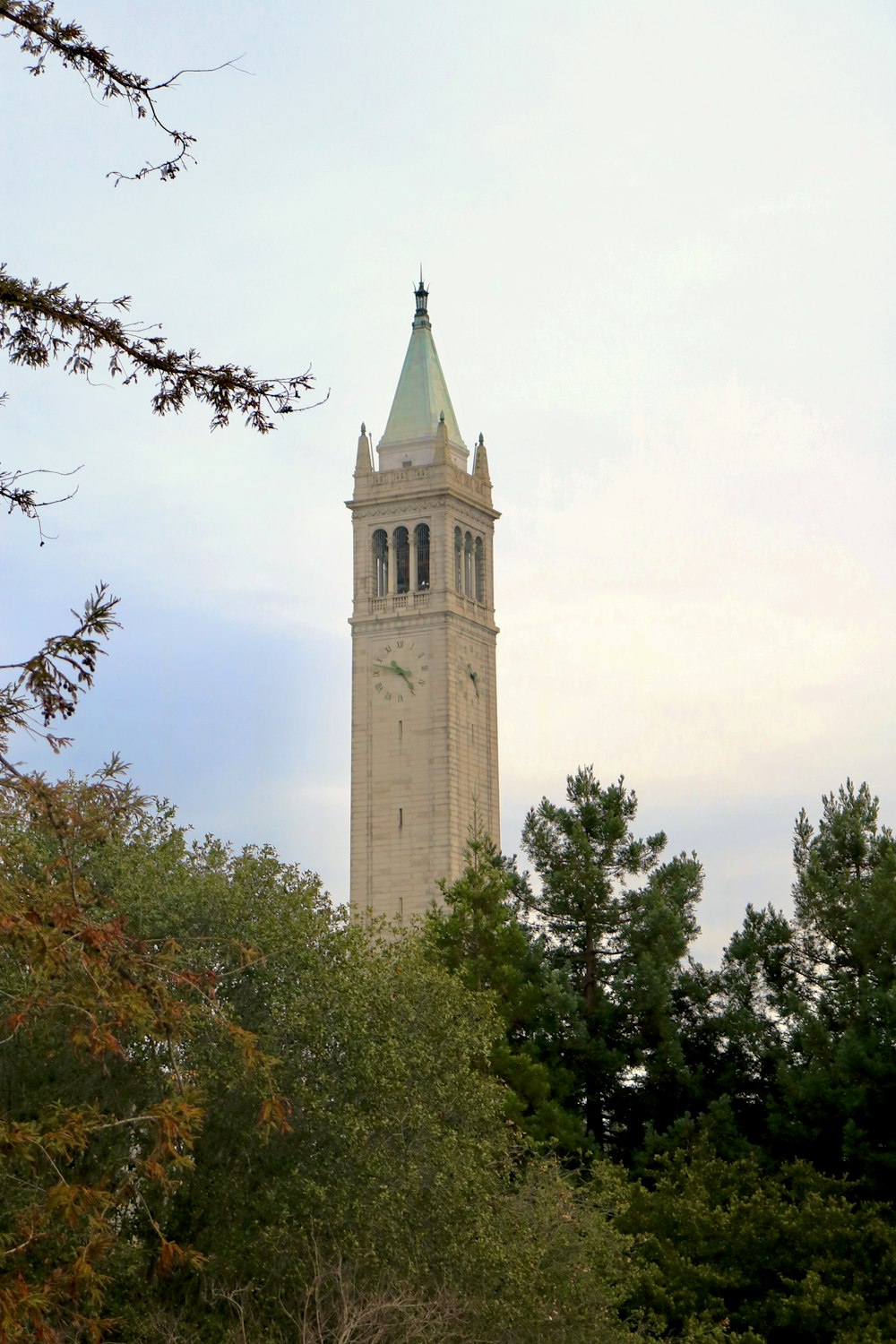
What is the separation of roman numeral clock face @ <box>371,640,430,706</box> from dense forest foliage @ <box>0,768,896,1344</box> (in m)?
37.0

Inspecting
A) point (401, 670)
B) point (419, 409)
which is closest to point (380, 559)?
point (401, 670)

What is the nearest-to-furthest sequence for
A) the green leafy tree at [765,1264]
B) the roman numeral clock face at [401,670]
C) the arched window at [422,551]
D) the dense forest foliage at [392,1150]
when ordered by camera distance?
the dense forest foliage at [392,1150] < the green leafy tree at [765,1264] < the roman numeral clock face at [401,670] < the arched window at [422,551]

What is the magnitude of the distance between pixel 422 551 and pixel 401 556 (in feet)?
2.80

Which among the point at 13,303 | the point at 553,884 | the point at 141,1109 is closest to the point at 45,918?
the point at 13,303

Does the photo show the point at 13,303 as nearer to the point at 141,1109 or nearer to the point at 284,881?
the point at 141,1109

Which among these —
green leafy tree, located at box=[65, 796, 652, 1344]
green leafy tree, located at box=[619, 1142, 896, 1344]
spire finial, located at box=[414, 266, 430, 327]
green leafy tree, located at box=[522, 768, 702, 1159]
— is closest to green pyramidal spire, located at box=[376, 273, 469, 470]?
spire finial, located at box=[414, 266, 430, 327]

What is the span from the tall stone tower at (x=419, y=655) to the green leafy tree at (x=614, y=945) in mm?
29529

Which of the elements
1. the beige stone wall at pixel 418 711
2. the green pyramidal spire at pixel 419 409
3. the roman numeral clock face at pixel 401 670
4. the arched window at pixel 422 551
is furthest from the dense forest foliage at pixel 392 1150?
the green pyramidal spire at pixel 419 409

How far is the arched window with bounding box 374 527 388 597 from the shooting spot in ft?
261

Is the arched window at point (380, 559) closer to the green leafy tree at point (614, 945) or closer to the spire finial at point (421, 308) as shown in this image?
the spire finial at point (421, 308)

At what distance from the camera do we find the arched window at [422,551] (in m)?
79.2

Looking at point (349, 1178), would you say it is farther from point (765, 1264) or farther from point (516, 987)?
point (516, 987)

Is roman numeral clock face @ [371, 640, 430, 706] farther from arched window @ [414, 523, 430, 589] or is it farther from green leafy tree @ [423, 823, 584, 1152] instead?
green leafy tree @ [423, 823, 584, 1152]

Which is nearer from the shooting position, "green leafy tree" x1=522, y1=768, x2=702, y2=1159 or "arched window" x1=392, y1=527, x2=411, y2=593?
"green leafy tree" x1=522, y1=768, x2=702, y2=1159
